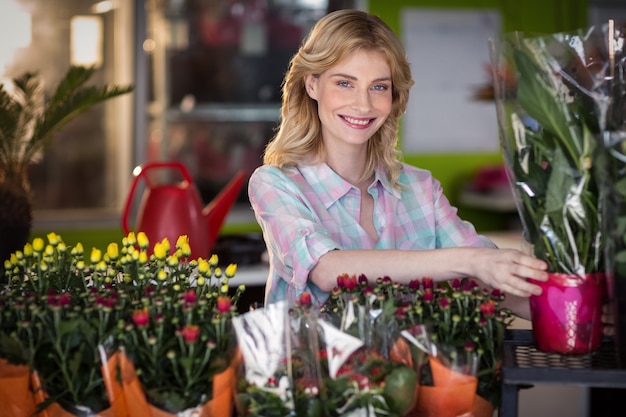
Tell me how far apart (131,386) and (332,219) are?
81cm

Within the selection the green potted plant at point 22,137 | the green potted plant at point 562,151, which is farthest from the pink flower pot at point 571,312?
the green potted plant at point 22,137

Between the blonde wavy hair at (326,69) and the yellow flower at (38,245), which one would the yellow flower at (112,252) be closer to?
the yellow flower at (38,245)

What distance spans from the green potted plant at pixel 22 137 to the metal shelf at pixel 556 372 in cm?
189

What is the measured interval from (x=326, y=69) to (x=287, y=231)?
0.39 meters

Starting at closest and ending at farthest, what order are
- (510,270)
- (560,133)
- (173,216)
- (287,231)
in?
(560,133), (510,270), (287,231), (173,216)

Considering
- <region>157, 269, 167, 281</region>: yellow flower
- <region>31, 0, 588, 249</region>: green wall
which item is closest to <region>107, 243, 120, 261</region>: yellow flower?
<region>157, 269, 167, 281</region>: yellow flower

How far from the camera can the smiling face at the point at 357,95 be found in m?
2.02

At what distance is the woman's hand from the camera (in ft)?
4.87

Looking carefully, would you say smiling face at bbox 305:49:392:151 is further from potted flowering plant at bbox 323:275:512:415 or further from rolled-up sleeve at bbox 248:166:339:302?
potted flowering plant at bbox 323:275:512:415

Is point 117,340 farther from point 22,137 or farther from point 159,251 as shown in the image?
point 22,137

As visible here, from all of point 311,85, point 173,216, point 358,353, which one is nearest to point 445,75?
point 173,216

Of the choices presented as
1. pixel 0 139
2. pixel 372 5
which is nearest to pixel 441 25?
pixel 372 5

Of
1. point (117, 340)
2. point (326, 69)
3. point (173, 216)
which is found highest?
point (326, 69)

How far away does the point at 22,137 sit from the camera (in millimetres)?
3215
